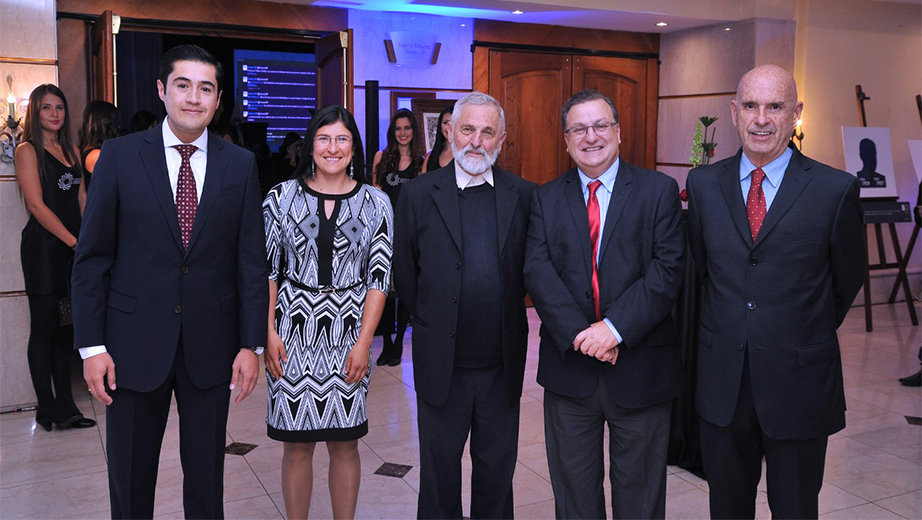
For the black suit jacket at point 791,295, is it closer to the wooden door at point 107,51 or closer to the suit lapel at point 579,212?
the suit lapel at point 579,212

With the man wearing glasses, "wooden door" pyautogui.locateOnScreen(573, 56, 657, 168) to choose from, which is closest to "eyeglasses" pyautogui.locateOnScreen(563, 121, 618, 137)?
the man wearing glasses

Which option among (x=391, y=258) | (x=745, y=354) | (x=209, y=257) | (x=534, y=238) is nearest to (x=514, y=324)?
(x=534, y=238)

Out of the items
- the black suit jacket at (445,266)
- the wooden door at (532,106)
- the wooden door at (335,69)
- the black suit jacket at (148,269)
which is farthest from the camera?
the wooden door at (532,106)

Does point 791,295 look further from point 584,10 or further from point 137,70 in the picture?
point 137,70

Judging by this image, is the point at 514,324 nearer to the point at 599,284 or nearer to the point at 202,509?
the point at 599,284

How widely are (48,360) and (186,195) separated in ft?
9.94

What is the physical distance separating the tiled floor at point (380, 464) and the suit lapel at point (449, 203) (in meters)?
1.48

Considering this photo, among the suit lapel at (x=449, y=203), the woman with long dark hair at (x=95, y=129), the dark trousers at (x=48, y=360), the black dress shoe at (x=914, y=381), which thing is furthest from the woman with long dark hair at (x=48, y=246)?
the black dress shoe at (x=914, y=381)

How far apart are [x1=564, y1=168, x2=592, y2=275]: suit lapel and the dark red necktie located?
0.02m

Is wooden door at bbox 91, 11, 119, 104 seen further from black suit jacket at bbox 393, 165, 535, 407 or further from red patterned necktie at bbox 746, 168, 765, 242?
red patterned necktie at bbox 746, 168, 765, 242

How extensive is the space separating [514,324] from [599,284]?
39cm

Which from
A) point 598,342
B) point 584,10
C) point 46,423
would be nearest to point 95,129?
point 46,423

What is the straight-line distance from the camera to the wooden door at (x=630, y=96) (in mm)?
9461

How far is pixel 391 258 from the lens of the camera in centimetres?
324
